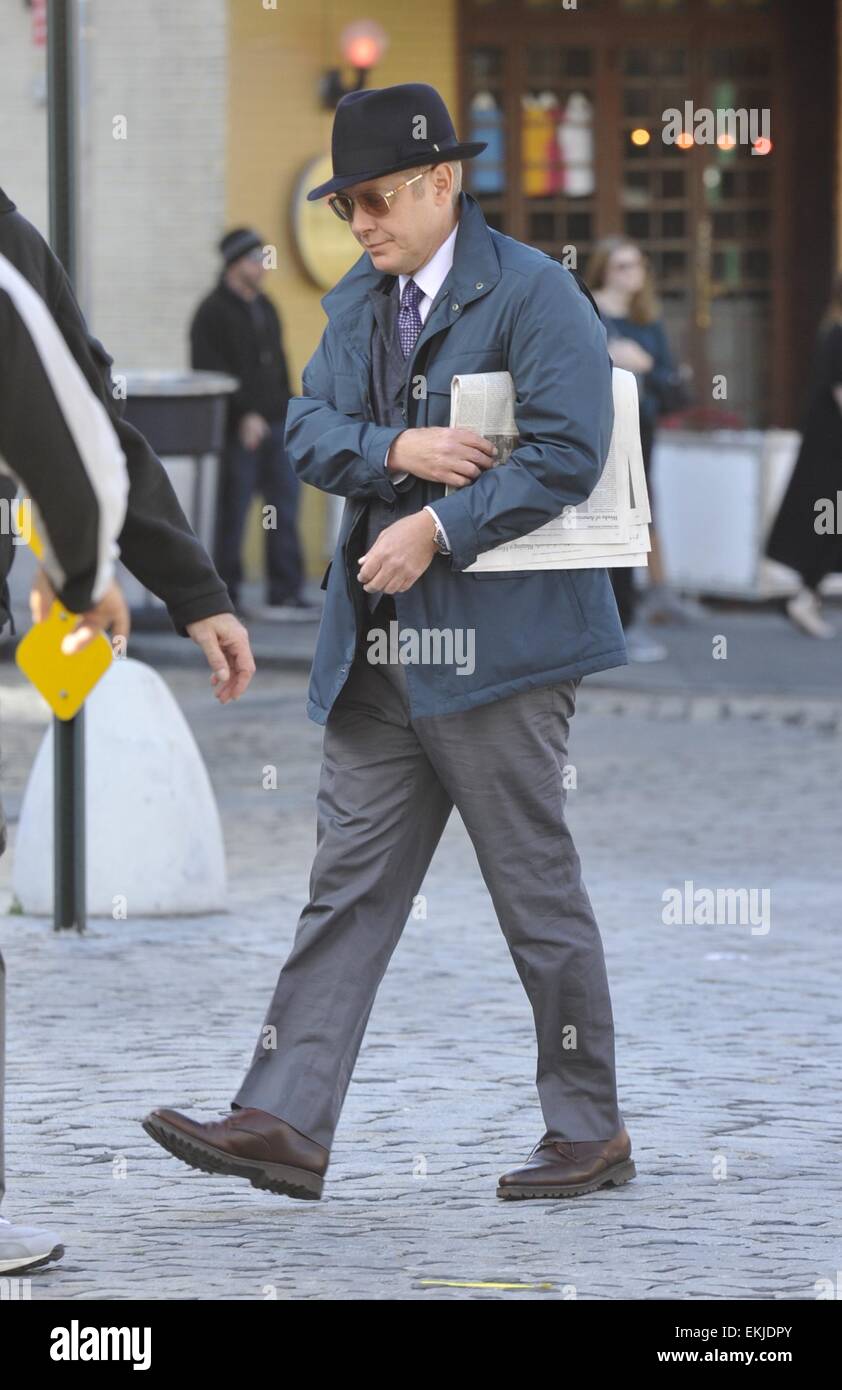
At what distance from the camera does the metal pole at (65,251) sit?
771cm

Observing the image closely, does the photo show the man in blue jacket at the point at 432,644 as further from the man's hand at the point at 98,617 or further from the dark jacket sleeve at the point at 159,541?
the man's hand at the point at 98,617

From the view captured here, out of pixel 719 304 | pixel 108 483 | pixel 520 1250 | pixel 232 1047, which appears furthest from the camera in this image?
pixel 719 304

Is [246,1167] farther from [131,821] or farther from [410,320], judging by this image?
[131,821]

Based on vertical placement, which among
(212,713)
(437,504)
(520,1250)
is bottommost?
(212,713)

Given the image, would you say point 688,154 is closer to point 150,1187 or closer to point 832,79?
point 832,79

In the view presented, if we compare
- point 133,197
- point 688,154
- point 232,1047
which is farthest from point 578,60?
point 232,1047

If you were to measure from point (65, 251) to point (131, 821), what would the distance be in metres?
1.59

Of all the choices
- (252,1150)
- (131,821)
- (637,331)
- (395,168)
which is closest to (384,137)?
(395,168)

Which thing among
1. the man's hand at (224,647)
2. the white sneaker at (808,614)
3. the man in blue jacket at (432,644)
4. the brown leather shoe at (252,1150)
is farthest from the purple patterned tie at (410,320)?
the white sneaker at (808,614)

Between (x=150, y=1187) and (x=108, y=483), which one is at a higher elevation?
(x=108, y=483)

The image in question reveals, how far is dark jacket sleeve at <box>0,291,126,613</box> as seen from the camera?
365 cm

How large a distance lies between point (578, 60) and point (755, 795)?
392 inches

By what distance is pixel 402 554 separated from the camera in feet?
16.3
